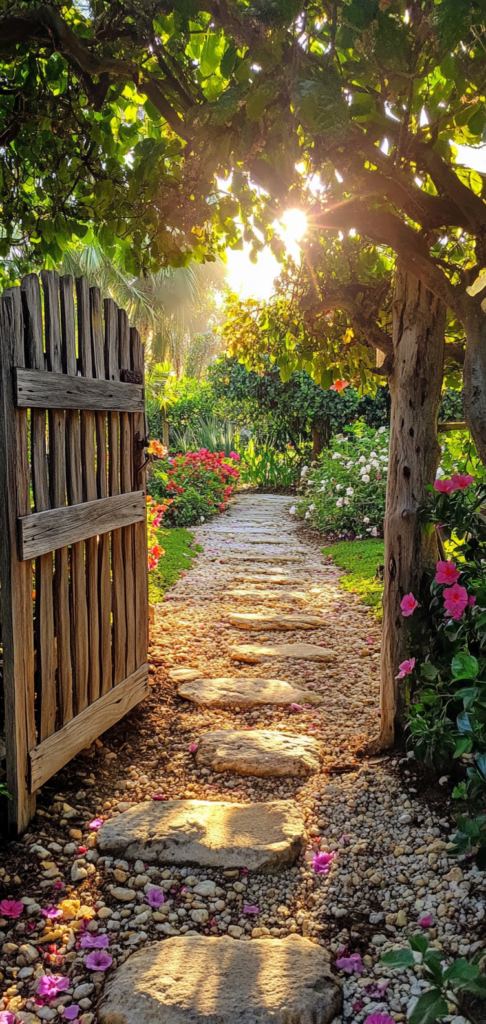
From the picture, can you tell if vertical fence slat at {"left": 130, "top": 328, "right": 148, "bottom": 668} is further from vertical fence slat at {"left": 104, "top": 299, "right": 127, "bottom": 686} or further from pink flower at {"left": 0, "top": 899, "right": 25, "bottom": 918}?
pink flower at {"left": 0, "top": 899, "right": 25, "bottom": 918}

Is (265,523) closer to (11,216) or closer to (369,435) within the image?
(369,435)

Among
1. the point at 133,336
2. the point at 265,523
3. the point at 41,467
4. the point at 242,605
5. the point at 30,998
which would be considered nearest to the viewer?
the point at 30,998

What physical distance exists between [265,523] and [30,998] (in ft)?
25.1

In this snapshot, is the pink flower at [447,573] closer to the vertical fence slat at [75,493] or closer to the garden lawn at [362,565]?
the vertical fence slat at [75,493]

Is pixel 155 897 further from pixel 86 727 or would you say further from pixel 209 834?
pixel 86 727

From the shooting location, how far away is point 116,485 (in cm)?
296

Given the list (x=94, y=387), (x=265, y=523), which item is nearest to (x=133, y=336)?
(x=94, y=387)

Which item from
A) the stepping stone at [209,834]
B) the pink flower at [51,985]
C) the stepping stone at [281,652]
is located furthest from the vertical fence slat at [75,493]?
the stepping stone at [281,652]

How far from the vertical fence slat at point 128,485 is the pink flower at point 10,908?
1.28m

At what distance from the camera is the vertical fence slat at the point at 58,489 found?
93.0 inches

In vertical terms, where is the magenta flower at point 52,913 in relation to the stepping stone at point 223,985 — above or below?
below

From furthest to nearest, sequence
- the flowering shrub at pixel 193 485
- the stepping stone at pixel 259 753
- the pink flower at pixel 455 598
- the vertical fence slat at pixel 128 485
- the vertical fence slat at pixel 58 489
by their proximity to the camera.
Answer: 1. the flowering shrub at pixel 193 485
2. the vertical fence slat at pixel 128 485
3. the stepping stone at pixel 259 753
4. the vertical fence slat at pixel 58 489
5. the pink flower at pixel 455 598

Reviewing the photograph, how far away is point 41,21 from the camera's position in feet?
6.76

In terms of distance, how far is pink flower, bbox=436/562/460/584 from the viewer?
2.08 metres
